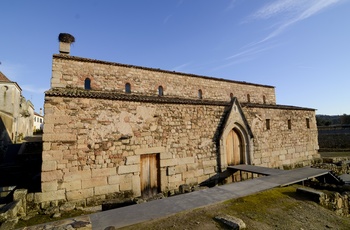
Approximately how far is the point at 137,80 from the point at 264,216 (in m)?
10.6

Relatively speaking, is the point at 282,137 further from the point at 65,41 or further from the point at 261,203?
the point at 65,41

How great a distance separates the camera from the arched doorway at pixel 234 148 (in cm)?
1022

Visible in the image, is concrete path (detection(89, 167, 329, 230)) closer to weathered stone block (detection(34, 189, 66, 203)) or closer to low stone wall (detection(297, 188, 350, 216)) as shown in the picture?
low stone wall (detection(297, 188, 350, 216))

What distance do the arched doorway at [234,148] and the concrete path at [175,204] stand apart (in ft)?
11.0

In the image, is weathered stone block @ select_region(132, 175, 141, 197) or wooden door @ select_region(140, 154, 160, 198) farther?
wooden door @ select_region(140, 154, 160, 198)

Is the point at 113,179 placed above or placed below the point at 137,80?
below

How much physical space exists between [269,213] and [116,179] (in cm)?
537

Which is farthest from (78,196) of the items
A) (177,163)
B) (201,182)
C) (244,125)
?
(244,125)

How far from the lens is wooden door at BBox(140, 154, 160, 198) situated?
7.66 m

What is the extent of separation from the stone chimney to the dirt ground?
12.3 m

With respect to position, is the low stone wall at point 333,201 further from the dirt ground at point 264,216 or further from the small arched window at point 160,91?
the small arched window at point 160,91

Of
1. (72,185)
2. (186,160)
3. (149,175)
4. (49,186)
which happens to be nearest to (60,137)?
(49,186)

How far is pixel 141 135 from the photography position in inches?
303

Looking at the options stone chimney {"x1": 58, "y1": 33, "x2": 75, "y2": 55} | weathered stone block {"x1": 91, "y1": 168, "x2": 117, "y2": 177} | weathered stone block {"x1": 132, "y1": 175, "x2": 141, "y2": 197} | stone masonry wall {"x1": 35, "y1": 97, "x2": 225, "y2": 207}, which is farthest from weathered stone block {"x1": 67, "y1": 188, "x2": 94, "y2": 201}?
stone chimney {"x1": 58, "y1": 33, "x2": 75, "y2": 55}
